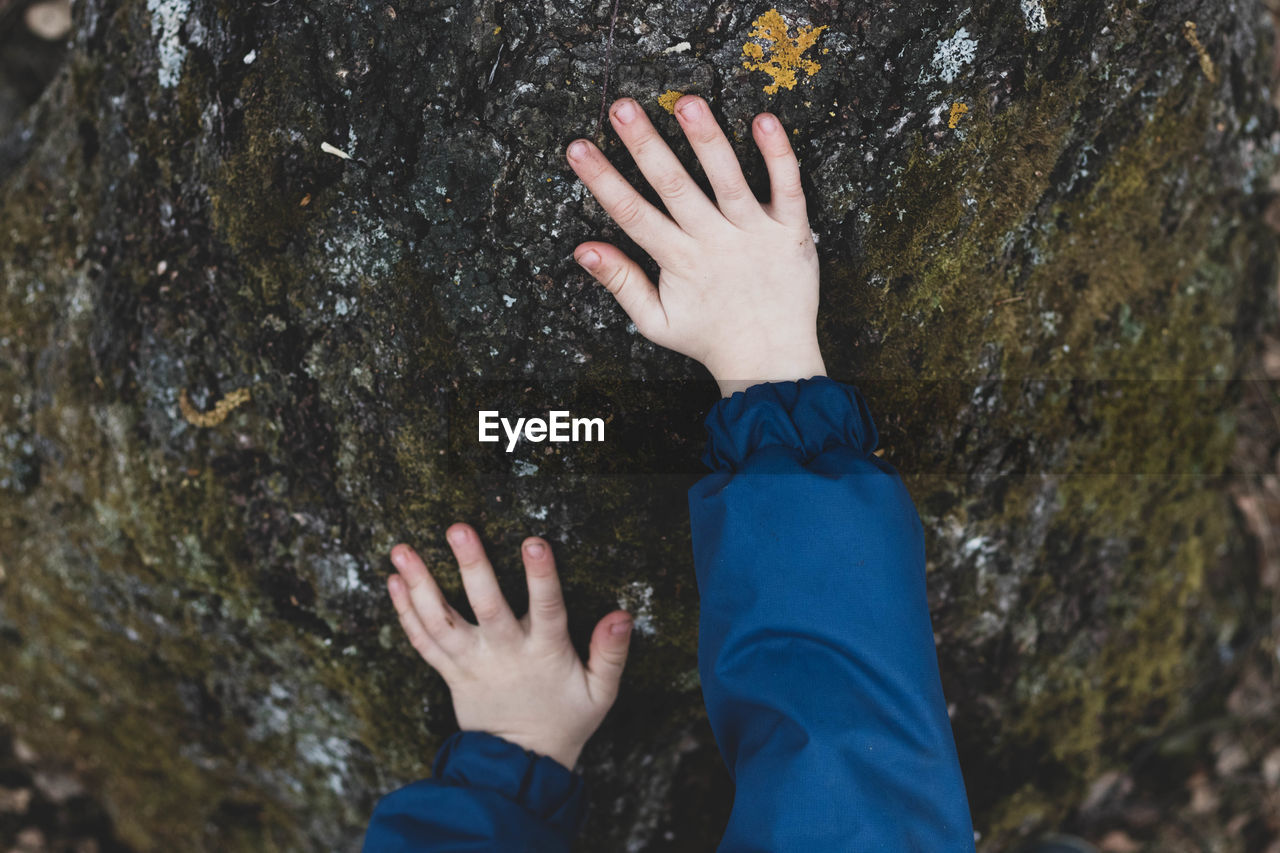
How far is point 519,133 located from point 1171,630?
2.59 meters

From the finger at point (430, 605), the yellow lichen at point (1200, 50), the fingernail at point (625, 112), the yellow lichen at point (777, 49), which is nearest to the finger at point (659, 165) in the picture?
the fingernail at point (625, 112)

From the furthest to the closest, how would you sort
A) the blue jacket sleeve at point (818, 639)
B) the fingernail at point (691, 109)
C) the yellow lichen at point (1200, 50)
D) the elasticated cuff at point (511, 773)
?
1. the elasticated cuff at point (511, 773)
2. the yellow lichen at point (1200, 50)
3. the fingernail at point (691, 109)
4. the blue jacket sleeve at point (818, 639)

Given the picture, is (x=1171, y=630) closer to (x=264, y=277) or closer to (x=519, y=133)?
(x=519, y=133)

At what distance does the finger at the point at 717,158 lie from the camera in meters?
1.49

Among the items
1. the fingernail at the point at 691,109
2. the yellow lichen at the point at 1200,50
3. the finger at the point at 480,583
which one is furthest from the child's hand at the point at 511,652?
the yellow lichen at the point at 1200,50

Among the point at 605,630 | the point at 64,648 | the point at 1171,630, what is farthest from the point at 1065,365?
the point at 64,648

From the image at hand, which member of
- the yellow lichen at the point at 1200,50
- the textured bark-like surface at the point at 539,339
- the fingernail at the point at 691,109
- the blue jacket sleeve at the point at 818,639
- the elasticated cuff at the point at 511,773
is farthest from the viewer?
the elasticated cuff at the point at 511,773

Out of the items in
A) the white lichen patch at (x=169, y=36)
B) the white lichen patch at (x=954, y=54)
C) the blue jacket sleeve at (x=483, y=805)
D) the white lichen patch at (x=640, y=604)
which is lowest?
the blue jacket sleeve at (x=483, y=805)

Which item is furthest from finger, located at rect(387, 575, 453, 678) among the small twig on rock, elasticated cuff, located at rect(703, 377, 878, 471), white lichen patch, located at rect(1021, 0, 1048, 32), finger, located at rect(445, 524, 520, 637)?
white lichen patch, located at rect(1021, 0, 1048, 32)

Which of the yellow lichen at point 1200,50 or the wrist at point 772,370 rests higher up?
the yellow lichen at point 1200,50

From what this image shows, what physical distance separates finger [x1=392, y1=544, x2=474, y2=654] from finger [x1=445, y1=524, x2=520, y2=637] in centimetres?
6

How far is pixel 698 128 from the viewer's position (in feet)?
4.90

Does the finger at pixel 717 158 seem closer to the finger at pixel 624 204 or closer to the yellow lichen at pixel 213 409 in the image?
the finger at pixel 624 204

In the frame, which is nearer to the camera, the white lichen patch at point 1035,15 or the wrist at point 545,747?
the white lichen patch at point 1035,15
